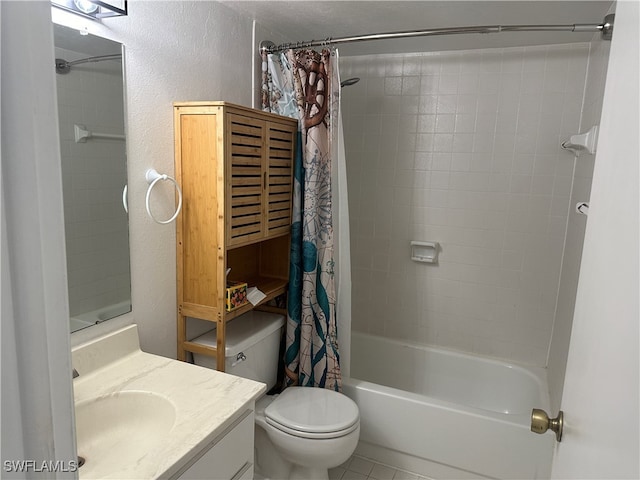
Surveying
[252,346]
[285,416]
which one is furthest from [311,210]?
[285,416]

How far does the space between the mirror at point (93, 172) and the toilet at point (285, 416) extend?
1.76 feet

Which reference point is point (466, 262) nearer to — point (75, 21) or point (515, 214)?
point (515, 214)

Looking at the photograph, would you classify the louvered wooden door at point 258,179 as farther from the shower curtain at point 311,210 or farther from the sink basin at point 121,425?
the sink basin at point 121,425

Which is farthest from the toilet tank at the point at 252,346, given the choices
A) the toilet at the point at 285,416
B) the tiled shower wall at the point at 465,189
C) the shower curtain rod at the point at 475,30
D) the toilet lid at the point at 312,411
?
the shower curtain rod at the point at 475,30

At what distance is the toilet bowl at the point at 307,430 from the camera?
1876 millimetres

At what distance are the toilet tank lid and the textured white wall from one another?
171 millimetres

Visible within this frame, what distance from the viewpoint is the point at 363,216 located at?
3006 millimetres

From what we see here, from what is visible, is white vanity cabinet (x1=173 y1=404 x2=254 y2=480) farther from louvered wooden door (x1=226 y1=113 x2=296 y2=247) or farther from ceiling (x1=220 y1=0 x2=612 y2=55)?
ceiling (x1=220 y1=0 x2=612 y2=55)

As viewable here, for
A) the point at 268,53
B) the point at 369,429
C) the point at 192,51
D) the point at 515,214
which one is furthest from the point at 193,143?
the point at 515,214

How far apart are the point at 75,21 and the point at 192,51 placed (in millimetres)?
545

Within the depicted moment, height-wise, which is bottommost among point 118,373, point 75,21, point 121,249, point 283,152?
point 118,373

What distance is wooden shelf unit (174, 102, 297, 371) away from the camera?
1.71 metres

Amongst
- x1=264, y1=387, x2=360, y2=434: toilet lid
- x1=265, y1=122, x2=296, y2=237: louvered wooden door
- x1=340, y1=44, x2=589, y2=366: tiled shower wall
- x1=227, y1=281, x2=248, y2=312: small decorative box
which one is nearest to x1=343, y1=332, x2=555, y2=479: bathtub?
x1=340, y1=44, x2=589, y2=366: tiled shower wall

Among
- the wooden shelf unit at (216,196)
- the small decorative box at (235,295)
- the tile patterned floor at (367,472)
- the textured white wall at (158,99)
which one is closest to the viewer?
the textured white wall at (158,99)
